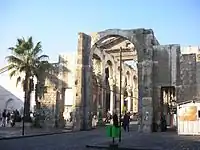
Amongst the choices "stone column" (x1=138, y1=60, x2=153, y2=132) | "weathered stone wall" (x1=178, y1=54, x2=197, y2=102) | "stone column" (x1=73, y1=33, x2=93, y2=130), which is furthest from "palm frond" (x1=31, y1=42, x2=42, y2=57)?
"weathered stone wall" (x1=178, y1=54, x2=197, y2=102)


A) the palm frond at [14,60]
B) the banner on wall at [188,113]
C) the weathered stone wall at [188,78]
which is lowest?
the banner on wall at [188,113]

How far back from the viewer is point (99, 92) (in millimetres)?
48219

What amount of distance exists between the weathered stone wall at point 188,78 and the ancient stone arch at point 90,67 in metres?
2.59

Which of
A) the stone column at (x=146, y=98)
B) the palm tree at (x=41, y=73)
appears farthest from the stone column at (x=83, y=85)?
the stone column at (x=146, y=98)

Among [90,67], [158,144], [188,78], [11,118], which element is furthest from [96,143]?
[11,118]

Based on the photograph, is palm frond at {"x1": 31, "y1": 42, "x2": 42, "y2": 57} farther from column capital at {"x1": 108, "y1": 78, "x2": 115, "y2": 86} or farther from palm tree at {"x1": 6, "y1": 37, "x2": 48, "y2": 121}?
column capital at {"x1": 108, "y1": 78, "x2": 115, "y2": 86}

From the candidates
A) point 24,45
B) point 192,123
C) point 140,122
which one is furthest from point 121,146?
point 24,45

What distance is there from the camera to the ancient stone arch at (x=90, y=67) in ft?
95.7

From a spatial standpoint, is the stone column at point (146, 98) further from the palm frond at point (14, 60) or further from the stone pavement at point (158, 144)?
the palm frond at point (14, 60)

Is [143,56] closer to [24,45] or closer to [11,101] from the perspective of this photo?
[24,45]

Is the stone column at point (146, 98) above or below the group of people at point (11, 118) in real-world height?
above

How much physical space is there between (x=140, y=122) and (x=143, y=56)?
5683 mm

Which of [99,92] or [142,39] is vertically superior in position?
[142,39]

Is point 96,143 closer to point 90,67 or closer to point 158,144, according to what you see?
point 158,144
